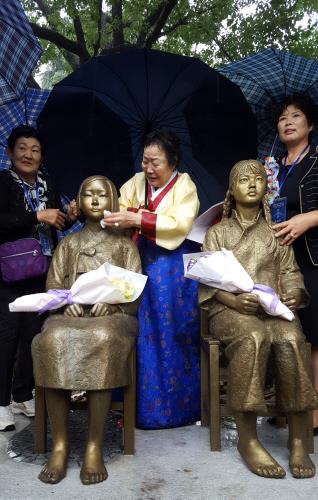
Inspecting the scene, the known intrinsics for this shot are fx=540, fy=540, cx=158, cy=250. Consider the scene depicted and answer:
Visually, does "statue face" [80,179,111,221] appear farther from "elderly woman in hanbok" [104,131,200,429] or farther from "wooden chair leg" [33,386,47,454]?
"wooden chair leg" [33,386,47,454]

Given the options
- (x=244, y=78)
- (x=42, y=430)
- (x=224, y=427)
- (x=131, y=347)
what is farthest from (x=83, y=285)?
(x=244, y=78)

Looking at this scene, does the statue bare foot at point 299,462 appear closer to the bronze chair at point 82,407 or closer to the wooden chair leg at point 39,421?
the bronze chair at point 82,407

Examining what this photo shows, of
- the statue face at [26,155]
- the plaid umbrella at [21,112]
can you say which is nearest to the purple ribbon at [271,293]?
the plaid umbrella at [21,112]

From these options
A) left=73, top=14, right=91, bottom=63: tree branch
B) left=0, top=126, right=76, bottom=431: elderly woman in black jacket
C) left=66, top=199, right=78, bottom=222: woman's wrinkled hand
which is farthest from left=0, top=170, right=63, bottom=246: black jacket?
left=73, top=14, right=91, bottom=63: tree branch

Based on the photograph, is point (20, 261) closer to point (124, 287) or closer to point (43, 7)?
point (124, 287)

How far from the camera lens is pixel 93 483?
3039 mm

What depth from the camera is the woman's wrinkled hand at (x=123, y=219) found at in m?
3.70

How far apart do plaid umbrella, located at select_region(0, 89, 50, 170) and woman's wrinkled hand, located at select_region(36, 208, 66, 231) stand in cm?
74

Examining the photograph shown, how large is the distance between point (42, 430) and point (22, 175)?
1.95 m

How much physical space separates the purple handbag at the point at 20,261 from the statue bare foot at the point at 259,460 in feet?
6.24

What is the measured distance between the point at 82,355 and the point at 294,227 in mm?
1698

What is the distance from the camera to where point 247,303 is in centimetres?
343

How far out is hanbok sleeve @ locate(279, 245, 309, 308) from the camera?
3656 millimetres

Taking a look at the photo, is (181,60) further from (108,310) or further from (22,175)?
(108,310)
